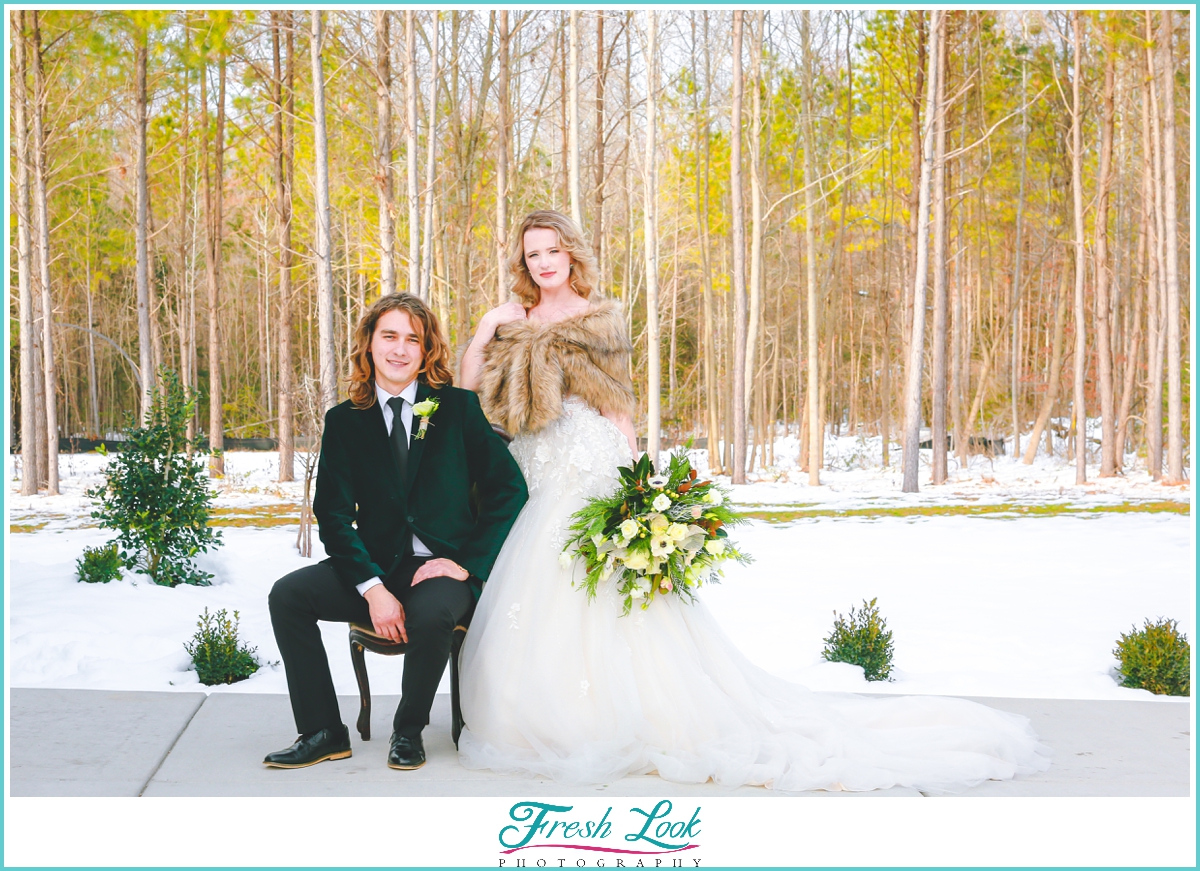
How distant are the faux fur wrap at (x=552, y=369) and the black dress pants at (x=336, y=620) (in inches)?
23.0

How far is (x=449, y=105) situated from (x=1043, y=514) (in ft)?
27.9

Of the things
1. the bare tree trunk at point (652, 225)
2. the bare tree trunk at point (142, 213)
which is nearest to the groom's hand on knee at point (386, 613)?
the bare tree trunk at point (142, 213)

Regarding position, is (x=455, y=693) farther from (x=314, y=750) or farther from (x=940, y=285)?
(x=940, y=285)

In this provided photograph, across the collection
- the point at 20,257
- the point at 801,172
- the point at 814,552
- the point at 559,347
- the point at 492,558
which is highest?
the point at 801,172

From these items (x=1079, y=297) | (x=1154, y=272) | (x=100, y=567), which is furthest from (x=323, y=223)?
(x=1154, y=272)

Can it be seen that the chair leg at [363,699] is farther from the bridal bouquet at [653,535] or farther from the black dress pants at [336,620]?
the bridal bouquet at [653,535]

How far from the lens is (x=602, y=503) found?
9.57 feet

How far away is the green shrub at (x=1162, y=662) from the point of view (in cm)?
405

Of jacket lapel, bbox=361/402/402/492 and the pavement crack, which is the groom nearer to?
jacket lapel, bbox=361/402/402/492

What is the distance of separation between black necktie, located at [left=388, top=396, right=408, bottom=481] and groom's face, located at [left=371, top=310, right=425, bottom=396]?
38 millimetres

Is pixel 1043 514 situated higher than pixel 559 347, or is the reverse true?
pixel 559 347

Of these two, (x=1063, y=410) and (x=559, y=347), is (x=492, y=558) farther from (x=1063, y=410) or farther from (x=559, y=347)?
(x=1063, y=410)

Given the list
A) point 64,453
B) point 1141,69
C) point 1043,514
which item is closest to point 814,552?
point 1043,514

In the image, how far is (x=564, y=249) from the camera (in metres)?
3.16
